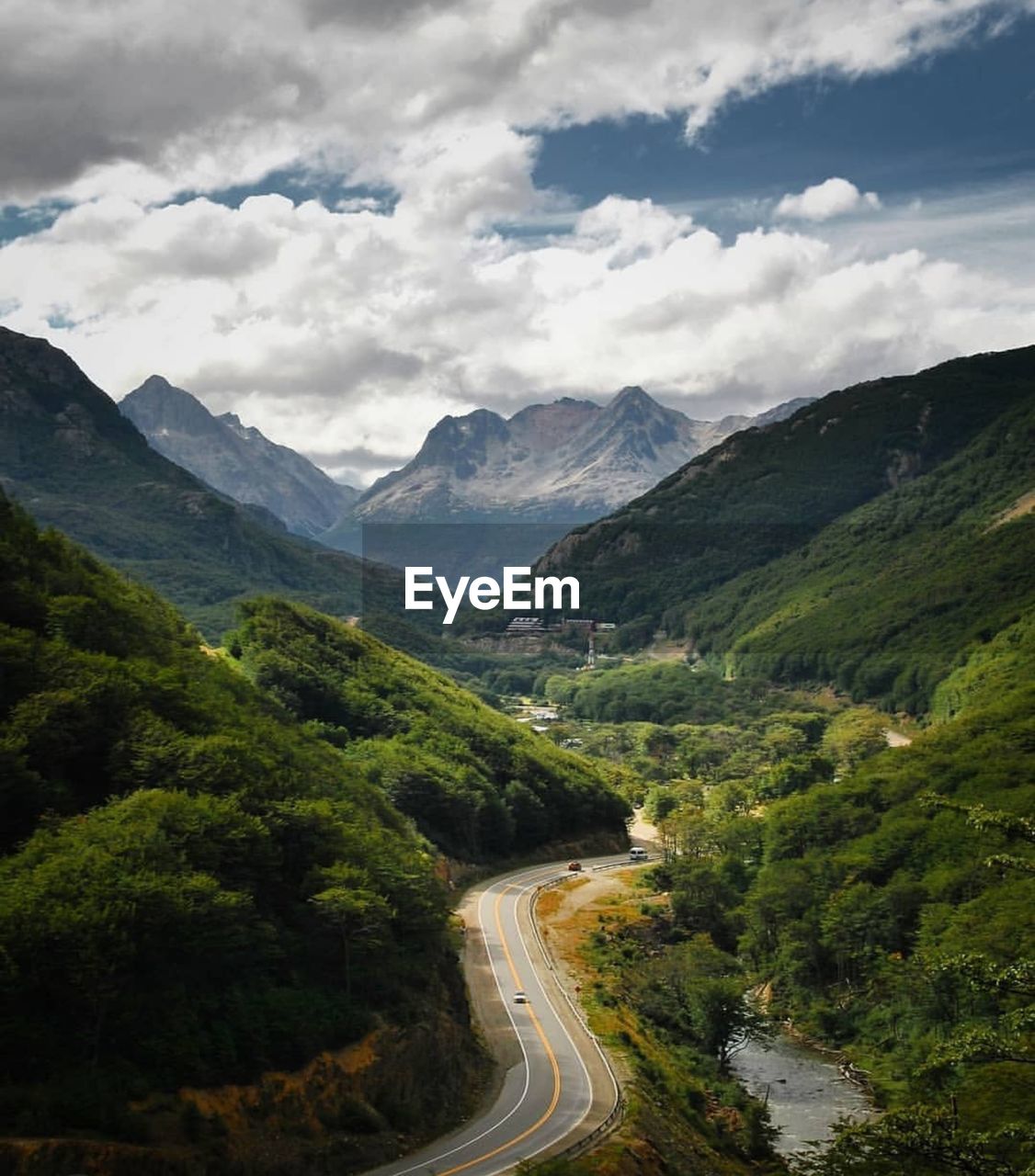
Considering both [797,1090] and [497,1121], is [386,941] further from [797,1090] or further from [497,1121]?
[797,1090]

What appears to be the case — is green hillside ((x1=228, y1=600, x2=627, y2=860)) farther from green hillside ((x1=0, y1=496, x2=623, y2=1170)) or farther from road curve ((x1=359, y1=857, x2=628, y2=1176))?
green hillside ((x1=0, y1=496, x2=623, y2=1170))

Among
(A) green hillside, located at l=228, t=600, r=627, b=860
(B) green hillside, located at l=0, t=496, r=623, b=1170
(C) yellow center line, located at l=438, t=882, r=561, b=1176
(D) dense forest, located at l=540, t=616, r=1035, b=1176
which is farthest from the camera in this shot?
(A) green hillside, located at l=228, t=600, r=627, b=860

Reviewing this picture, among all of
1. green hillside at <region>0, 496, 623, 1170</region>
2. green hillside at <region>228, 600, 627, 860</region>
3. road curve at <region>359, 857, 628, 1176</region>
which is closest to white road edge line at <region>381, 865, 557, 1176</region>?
road curve at <region>359, 857, 628, 1176</region>

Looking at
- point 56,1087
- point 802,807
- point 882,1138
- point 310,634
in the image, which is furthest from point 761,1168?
point 310,634

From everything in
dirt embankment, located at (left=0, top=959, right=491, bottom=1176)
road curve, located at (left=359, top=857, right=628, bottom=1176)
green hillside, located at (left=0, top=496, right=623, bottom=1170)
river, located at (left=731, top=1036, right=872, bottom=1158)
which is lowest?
river, located at (left=731, top=1036, right=872, bottom=1158)

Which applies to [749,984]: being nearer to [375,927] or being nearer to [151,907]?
[375,927]

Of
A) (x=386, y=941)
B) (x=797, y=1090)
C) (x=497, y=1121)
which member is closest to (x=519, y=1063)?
(x=497, y=1121)
